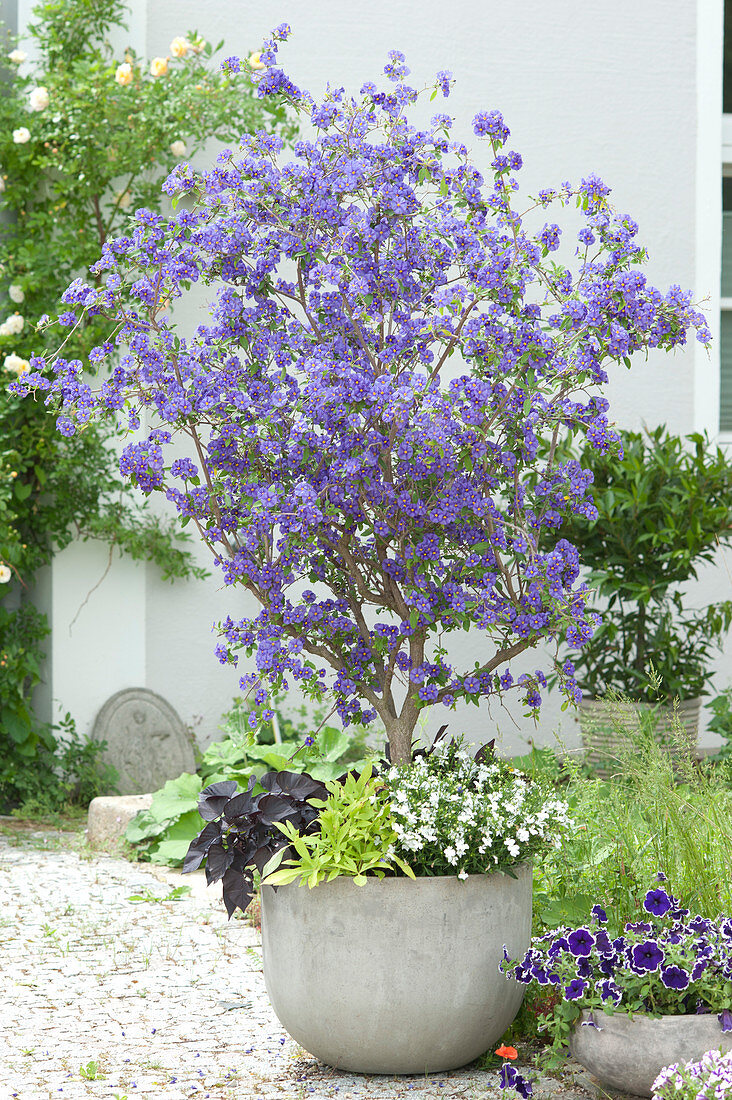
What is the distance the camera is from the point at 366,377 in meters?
2.68

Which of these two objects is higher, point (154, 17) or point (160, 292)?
point (154, 17)

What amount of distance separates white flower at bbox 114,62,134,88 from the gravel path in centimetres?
332

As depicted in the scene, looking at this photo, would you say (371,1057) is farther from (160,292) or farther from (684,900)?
(160,292)

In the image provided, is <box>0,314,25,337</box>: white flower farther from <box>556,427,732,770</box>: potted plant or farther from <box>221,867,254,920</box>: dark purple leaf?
<box>221,867,254,920</box>: dark purple leaf

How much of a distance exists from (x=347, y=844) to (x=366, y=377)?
105cm

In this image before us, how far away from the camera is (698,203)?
236 inches

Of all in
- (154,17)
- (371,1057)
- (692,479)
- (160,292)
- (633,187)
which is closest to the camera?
(371,1057)

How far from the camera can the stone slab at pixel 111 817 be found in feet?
15.1

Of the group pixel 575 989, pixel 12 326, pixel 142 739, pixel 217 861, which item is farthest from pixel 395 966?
pixel 12 326

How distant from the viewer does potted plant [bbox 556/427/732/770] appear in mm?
4738

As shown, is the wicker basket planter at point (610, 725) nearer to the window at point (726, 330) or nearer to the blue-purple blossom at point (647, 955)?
the window at point (726, 330)

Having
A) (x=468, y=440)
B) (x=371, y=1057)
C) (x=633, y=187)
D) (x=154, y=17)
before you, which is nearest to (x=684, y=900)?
(x=371, y=1057)

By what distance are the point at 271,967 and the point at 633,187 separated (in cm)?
463

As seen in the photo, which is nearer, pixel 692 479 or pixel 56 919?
pixel 56 919
